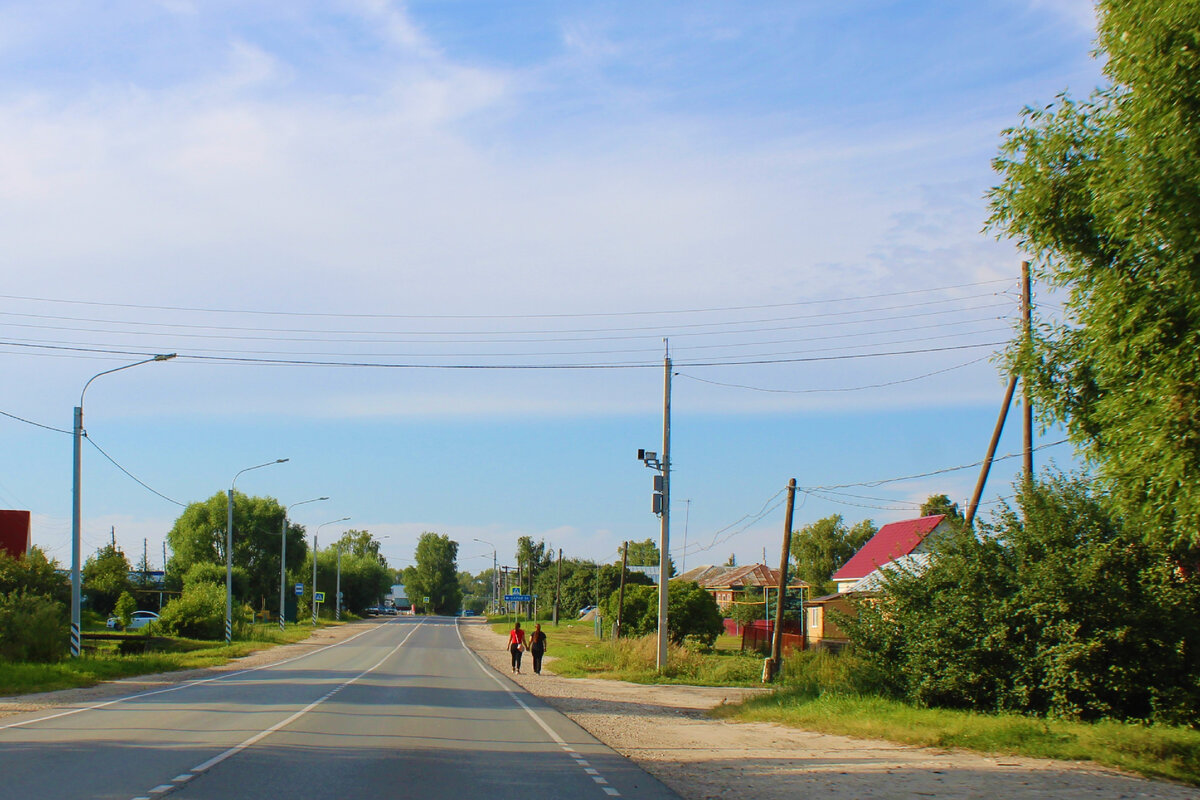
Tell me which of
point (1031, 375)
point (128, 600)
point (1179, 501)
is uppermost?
point (1031, 375)

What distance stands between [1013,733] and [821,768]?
3.08 metres

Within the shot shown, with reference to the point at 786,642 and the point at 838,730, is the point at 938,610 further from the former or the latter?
the point at 786,642

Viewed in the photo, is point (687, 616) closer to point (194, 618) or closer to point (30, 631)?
point (30, 631)

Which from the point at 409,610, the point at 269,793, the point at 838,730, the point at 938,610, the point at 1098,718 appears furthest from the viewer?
the point at 409,610

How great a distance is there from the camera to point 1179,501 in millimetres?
11625

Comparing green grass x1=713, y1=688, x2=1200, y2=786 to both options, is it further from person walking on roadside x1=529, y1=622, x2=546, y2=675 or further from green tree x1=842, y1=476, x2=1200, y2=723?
person walking on roadside x1=529, y1=622, x2=546, y2=675

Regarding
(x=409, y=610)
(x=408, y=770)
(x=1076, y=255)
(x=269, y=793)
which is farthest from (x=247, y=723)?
(x=409, y=610)

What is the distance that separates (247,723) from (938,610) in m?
11.8

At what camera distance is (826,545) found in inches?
4441

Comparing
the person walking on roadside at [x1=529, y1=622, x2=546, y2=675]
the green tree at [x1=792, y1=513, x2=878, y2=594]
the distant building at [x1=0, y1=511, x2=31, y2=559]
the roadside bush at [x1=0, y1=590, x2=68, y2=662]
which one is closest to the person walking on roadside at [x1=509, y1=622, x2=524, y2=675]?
the person walking on roadside at [x1=529, y1=622, x2=546, y2=675]

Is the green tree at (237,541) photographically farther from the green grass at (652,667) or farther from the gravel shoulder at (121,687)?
the green grass at (652,667)

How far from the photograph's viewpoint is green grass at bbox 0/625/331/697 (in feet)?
79.5

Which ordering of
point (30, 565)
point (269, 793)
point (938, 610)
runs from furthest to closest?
point (30, 565) → point (938, 610) → point (269, 793)

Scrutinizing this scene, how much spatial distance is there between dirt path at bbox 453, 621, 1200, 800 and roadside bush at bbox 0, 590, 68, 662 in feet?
58.6
